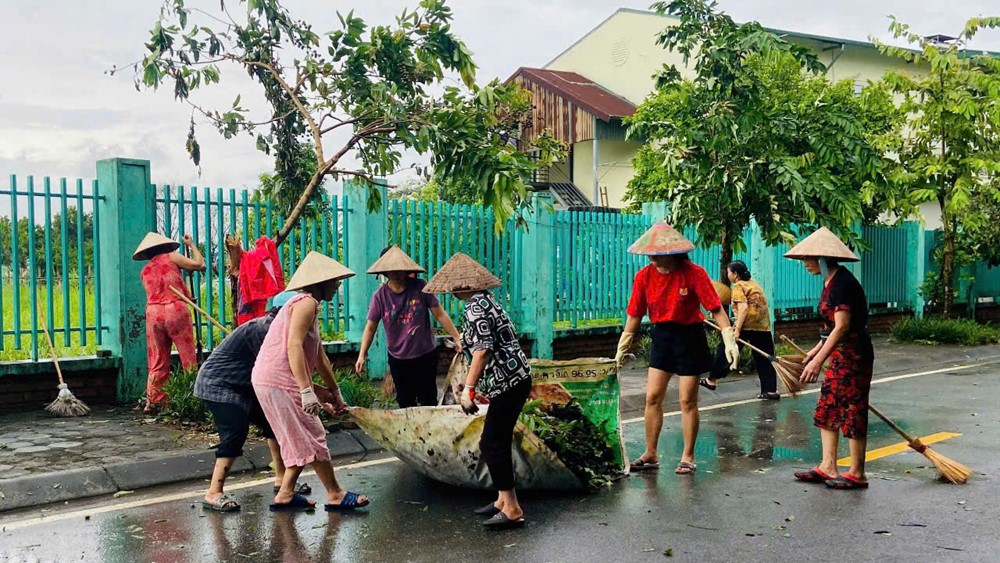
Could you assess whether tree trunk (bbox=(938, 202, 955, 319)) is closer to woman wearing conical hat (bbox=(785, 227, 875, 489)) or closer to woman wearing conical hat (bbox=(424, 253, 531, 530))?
woman wearing conical hat (bbox=(785, 227, 875, 489))

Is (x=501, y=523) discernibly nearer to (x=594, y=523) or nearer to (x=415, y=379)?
(x=594, y=523)

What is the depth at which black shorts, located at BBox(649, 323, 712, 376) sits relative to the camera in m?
6.80

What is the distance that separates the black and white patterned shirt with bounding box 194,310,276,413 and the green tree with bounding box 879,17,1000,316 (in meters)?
12.5

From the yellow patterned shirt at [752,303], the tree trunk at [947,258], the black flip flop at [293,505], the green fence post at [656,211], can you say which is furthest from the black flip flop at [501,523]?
the tree trunk at [947,258]

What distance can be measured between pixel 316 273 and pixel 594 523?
87.9 inches

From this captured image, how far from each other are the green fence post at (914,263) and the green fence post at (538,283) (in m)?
10.3

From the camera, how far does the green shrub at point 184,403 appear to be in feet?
26.7

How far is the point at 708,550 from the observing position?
4977 millimetres

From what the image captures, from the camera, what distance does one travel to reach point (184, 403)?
8.17 metres

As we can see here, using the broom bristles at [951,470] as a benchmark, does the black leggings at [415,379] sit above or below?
above

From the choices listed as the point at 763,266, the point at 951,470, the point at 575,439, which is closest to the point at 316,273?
the point at 575,439

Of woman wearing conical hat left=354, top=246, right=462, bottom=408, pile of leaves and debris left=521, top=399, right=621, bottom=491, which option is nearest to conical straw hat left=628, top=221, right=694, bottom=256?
pile of leaves and debris left=521, top=399, right=621, bottom=491

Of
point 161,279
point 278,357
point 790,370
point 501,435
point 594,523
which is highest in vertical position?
point 161,279

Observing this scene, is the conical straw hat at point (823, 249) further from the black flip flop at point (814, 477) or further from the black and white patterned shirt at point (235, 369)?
the black and white patterned shirt at point (235, 369)
